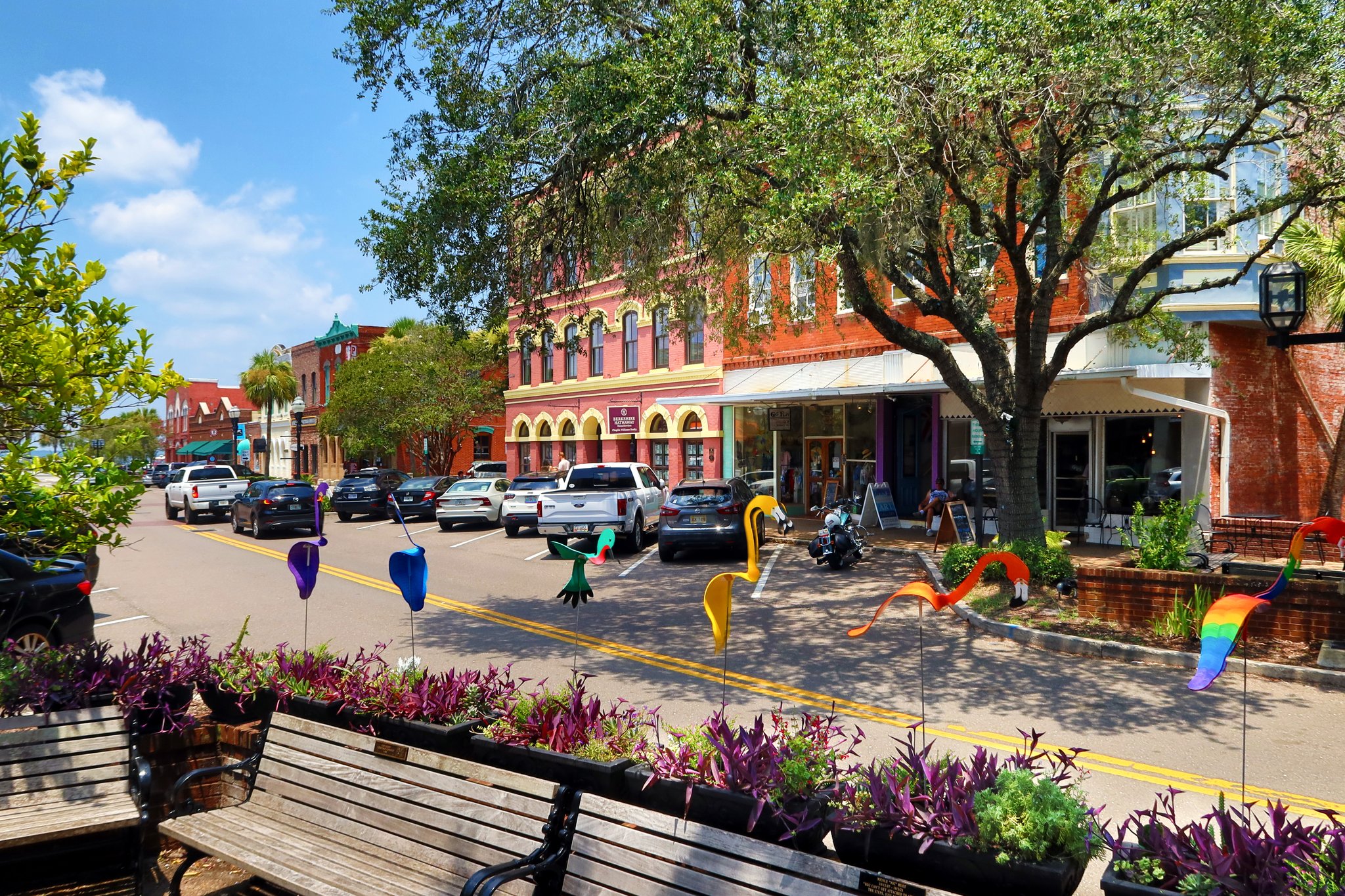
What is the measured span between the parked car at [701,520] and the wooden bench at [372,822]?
12.8 m

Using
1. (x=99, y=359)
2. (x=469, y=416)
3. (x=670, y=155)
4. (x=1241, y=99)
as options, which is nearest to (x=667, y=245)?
(x=670, y=155)

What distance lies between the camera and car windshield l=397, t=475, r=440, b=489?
30344 millimetres

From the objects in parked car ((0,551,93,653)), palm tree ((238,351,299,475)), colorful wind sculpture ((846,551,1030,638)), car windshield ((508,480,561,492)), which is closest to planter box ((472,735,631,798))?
colorful wind sculpture ((846,551,1030,638))

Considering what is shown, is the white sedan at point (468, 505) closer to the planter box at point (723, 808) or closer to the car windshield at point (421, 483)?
the car windshield at point (421, 483)

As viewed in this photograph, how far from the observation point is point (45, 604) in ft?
27.5

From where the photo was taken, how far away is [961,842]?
3.25 meters

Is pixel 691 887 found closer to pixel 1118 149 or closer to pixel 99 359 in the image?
pixel 99 359

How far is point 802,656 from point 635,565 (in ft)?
26.7

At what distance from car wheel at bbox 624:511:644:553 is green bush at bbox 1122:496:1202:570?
422 inches

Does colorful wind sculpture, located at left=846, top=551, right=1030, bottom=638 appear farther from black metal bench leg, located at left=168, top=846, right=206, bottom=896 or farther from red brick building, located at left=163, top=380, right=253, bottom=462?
red brick building, located at left=163, top=380, right=253, bottom=462

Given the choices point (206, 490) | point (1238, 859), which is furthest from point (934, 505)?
point (206, 490)

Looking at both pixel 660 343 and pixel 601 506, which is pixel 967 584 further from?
pixel 660 343

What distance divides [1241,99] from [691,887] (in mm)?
11641

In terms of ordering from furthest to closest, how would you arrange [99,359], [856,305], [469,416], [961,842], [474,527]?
1. [469,416]
2. [474,527]
3. [856,305]
4. [99,359]
5. [961,842]
